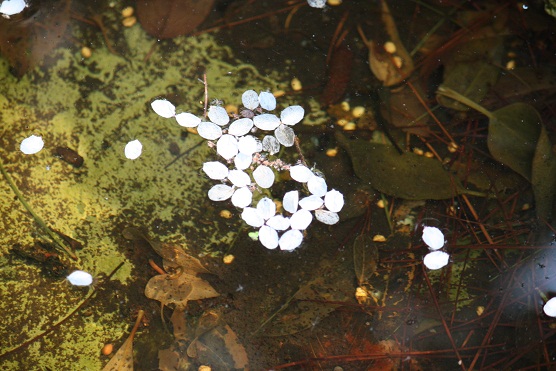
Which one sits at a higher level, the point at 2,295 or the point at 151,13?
the point at 151,13

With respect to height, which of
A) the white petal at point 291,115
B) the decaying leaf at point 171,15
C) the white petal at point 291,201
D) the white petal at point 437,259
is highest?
the decaying leaf at point 171,15

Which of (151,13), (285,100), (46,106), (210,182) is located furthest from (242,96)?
(46,106)

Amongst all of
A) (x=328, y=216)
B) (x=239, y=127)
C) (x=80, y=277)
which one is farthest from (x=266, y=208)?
(x=80, y=277)

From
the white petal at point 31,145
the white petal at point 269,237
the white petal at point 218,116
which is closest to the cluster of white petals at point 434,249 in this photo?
the white petal at point 269,237

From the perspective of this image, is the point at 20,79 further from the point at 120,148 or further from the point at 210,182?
the point at 210,182

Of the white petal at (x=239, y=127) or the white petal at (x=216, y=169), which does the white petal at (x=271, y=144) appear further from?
the white petal at (x=216, y=169)

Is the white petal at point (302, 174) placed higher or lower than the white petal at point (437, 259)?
higher

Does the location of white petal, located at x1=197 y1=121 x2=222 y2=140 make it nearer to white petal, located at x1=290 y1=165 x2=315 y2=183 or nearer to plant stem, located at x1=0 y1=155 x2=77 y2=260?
white petal, located at x1=290 y1=165 x2=315 y2=183
